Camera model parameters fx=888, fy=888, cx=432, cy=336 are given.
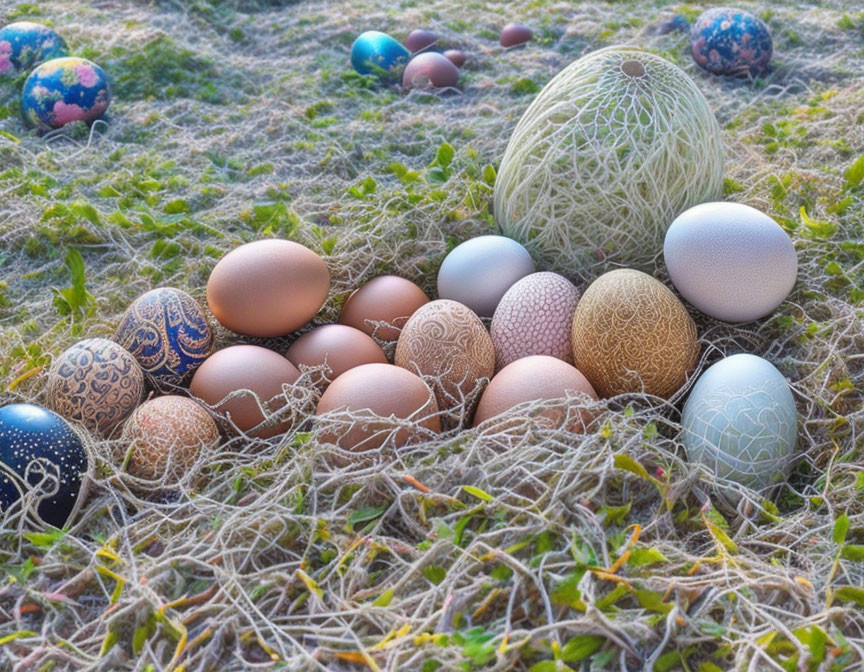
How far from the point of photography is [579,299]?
245 cm

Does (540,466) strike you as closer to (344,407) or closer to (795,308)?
(344,407)

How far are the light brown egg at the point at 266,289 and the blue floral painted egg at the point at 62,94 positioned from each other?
6.40 ft

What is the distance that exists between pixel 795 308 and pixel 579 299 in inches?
23.8

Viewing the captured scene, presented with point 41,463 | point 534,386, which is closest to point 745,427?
point 534,386

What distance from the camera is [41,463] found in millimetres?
1959

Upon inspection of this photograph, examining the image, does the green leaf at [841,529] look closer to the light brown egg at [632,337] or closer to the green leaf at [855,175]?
the light brown egg at [632,337]

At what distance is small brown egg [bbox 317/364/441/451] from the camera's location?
2.05 m

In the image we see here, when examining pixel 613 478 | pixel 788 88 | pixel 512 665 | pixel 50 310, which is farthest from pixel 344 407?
pixel 788 88

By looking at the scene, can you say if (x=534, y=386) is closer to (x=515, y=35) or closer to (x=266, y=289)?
(x=266, y=289)

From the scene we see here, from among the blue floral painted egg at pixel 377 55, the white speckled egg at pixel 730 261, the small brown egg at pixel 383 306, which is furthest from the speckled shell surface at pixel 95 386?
the blue floral painted egg at pixel 377 55

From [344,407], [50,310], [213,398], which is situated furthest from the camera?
[50,310]

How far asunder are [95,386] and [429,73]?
277cm

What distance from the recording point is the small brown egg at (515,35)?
5023 millimetres

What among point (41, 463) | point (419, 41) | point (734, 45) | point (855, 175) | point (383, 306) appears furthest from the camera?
point (419, 41)
